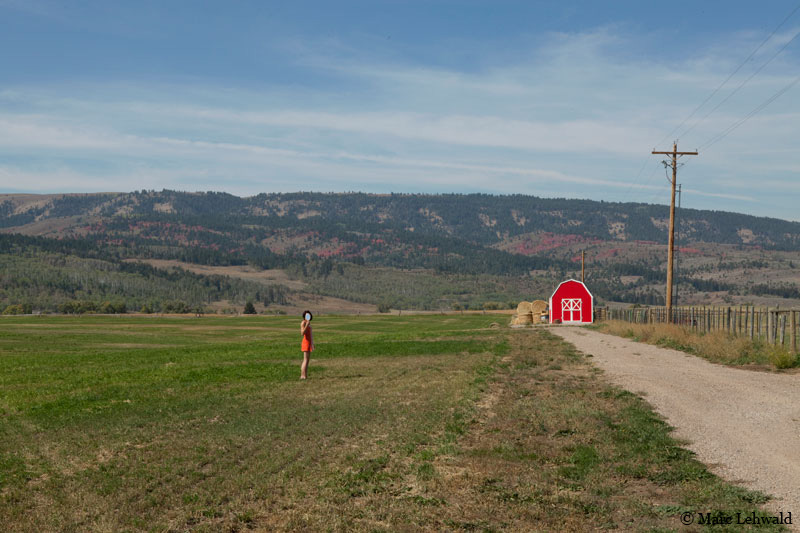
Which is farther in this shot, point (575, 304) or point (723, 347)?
point (575, 304)

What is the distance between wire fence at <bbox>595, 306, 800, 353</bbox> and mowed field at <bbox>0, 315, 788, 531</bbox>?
34.4ft

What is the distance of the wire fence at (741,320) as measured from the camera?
26811mm

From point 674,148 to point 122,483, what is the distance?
48362mm

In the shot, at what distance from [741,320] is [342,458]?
92.3ft

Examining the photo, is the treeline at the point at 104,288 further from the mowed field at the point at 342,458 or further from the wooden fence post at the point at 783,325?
the wooden fence post at the point at 783,325

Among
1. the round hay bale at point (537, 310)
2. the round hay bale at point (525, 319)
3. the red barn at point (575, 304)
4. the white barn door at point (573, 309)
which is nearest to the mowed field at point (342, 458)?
the round hay bale at point (525, 319)

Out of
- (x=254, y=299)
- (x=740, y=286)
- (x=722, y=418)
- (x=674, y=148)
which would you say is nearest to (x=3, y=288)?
(x=254, y=299)

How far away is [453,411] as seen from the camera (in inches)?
615

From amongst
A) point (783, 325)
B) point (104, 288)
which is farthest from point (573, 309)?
point (104, 288)

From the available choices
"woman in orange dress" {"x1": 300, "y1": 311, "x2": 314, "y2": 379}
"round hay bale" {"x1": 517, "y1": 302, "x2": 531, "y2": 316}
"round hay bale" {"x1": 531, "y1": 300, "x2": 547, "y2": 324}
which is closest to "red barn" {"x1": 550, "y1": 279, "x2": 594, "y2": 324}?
"round hay bale" {"x1": 531, "y1": 300, "x2": 547, "y2": 324}

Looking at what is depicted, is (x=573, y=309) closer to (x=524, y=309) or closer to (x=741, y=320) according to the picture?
(x=524, y=309)

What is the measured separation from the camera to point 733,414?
14281 mm

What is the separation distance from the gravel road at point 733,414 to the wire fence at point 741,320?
3.56 m

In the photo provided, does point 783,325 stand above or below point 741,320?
above
